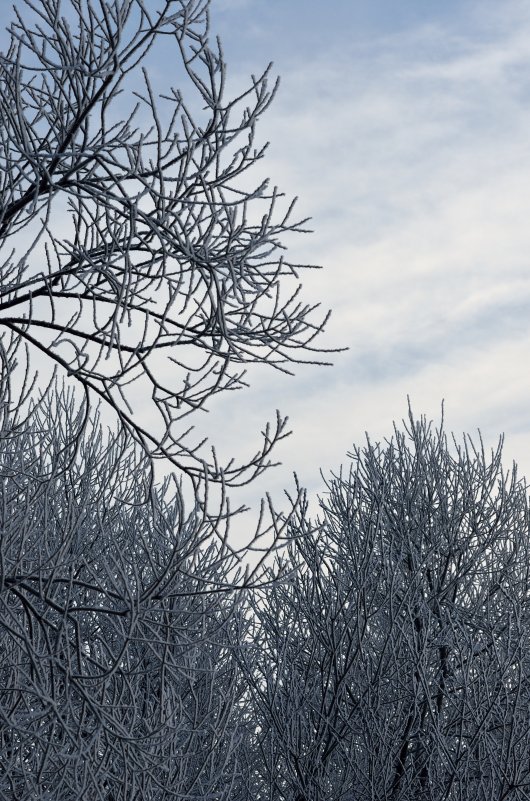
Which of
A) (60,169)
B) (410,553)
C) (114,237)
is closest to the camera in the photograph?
(114,237)

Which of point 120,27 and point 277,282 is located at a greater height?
point 120,27

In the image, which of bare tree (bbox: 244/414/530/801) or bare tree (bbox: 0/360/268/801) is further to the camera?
bare tree (bbox: 244/414/530/801)

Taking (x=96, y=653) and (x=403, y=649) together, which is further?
(x=96, y=653)

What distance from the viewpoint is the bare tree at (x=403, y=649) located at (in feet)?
26.9

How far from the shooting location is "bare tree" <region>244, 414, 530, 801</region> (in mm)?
8211

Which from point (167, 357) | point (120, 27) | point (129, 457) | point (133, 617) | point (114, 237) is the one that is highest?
point (129, 457)

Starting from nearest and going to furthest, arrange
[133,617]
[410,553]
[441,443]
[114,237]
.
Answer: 1. [133,617]
2. [114,237]
3. [410,553]
4. [441,443]

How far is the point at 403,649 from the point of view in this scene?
30.3ft

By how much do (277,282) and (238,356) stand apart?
44 centimetres

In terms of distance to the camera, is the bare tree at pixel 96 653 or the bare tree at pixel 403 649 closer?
the bare tree at pixel 96 653

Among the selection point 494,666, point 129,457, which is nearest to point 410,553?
point 494,666

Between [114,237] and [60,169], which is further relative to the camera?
[60,169]

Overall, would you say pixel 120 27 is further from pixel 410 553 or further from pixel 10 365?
pixel 410 553

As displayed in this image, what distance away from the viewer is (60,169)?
15.0 feet
